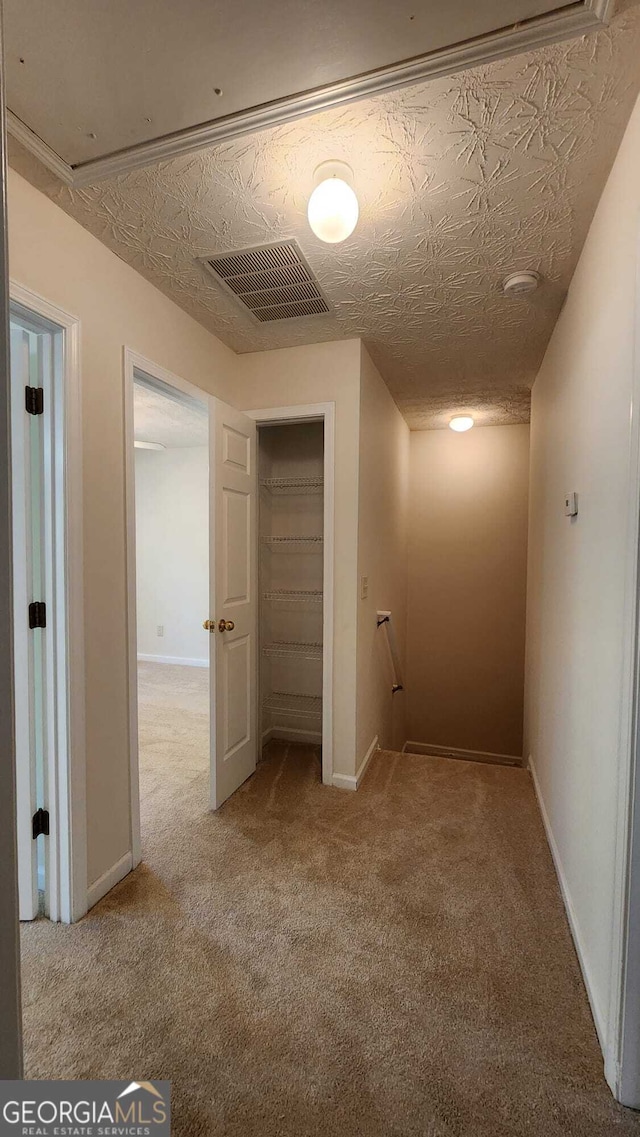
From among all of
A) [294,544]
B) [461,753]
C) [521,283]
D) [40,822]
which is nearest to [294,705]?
[294,544]

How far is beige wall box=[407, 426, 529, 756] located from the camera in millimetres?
4289

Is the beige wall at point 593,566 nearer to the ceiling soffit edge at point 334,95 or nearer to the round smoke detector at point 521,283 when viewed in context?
the round smoke detector at point 521,283

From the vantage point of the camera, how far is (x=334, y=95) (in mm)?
1123

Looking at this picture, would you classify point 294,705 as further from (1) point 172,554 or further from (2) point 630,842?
(1) point 172,554

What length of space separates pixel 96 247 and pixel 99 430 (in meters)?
0.67

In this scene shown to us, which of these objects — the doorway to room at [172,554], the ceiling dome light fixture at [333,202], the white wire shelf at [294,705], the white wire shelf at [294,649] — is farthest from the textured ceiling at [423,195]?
the doorway to room at [172,554]

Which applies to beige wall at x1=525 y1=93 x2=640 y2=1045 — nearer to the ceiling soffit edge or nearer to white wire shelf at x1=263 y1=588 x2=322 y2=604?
the ceiling soffit edge

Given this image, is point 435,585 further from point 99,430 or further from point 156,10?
point 156,10

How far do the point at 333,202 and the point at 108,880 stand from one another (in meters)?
2.48

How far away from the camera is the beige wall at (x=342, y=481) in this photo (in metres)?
2.48

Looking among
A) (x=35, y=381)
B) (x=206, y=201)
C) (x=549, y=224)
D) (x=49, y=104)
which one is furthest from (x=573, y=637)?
(x=49, y=104)

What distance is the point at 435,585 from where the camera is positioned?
4.55 metres

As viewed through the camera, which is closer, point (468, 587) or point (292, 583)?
point (292, 583)

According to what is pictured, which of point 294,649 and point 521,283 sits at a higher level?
point 521,283
